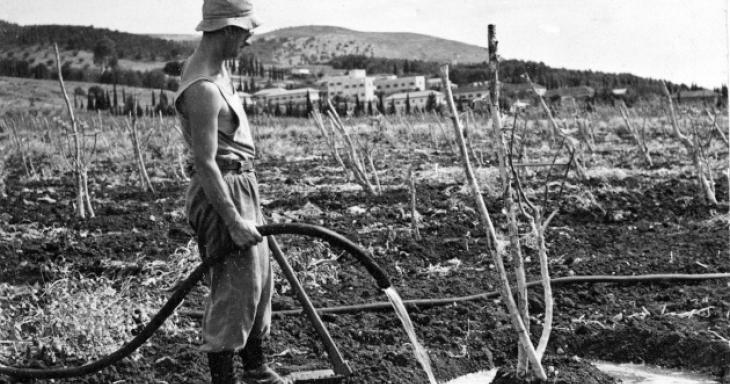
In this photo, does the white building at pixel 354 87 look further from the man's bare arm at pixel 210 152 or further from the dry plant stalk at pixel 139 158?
the man's bare arm at pixel 210 152

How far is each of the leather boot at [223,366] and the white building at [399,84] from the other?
11432 centimetres

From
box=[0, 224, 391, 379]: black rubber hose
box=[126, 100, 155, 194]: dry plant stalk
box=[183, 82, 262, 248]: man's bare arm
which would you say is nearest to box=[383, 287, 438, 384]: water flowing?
box=[0, 224, 391, 379]: black rubber hose

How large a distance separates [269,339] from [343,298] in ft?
3.25

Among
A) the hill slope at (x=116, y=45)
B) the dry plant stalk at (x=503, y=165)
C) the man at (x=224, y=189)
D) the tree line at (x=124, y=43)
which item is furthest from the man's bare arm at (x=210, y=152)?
the tree line at (x=124, y=43)

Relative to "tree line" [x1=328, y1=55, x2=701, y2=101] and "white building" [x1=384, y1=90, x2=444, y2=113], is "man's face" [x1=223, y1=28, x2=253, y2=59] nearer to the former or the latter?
"tree line" [x1=328, y1=55, x2=701, y2=101]

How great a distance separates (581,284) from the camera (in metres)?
5.67

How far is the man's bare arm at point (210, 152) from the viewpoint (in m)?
3.19

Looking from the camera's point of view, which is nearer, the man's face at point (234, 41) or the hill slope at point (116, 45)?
the man's face at point (234, 41)

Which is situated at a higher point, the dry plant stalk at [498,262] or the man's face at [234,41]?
the man's face at [234,41]

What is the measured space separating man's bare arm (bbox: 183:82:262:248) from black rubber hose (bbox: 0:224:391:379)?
0.46ft

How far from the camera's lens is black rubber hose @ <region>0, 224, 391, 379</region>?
3332mm

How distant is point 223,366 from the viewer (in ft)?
11.2

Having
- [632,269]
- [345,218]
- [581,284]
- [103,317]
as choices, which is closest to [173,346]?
[103,317]

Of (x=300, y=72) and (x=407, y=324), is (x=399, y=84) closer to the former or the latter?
Answer: (x=300, y=72)
